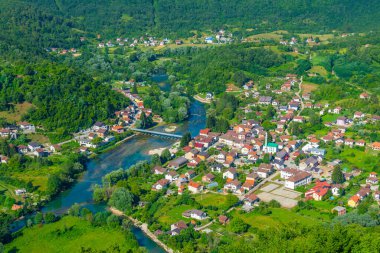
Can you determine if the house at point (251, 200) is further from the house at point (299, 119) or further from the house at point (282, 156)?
the house at point (299, 119)

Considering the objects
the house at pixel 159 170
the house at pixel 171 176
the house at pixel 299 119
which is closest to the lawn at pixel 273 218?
the house at pixel 171 176

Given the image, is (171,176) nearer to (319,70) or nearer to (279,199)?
(279,199)

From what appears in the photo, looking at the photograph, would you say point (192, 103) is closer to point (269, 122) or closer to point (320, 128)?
point (269, 122)

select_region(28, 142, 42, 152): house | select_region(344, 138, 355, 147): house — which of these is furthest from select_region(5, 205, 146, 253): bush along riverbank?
select_region(344, 138, 355, 147): house

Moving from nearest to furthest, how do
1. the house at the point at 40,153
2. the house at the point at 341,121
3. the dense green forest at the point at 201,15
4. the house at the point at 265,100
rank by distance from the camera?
1. the house at the point at 40,153
2. the house at the point at 341,121
3. the house at the point at 265,100
4. the dense green forest at the point at 201,15

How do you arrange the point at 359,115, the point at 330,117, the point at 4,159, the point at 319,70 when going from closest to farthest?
1. the point at 4,159
2. the point at 359,115
3. the point at 330,117
4. the point at 319,70

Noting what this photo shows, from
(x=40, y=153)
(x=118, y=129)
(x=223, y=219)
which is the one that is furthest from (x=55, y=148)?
(x=223, y=219)

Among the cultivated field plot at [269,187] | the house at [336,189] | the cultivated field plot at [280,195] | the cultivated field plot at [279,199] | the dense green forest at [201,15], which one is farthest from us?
the dense green forest at [201,15]
